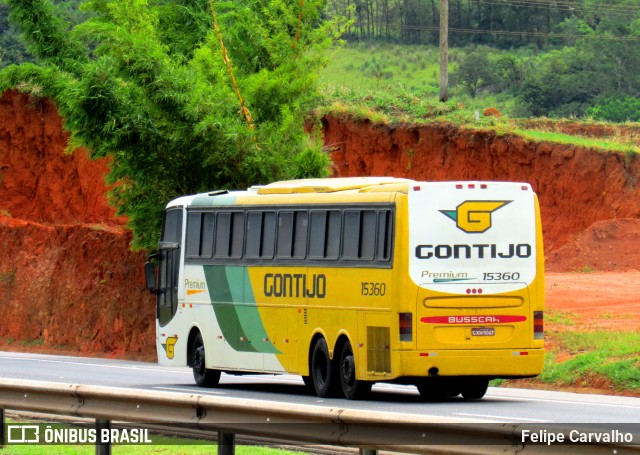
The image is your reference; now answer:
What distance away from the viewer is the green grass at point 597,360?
21500 mm

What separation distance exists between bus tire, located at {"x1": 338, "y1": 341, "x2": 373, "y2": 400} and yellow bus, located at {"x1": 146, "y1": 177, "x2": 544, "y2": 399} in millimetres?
21

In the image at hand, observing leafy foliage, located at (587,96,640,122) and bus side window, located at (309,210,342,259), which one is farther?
leafy foliage, located at (587,96,640,122)

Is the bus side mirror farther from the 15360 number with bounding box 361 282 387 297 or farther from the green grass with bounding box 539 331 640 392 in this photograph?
the green grass with bounding box 539 331 640 392

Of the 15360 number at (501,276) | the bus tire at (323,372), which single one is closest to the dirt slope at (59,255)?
the bus tire at (323,372)

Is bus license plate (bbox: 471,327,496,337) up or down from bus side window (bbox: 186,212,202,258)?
down

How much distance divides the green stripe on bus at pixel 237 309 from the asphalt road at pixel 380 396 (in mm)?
799

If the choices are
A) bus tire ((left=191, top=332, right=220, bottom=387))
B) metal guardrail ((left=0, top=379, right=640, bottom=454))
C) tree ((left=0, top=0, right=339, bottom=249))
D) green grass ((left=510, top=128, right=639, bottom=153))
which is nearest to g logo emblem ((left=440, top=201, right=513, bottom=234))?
bus tire ((left=191, top=332, right=220, bottom=387))

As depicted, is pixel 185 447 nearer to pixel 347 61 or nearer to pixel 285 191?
pixel 285 191

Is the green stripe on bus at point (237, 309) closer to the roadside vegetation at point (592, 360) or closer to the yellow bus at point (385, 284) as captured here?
the yellow bus at point (385, 284)

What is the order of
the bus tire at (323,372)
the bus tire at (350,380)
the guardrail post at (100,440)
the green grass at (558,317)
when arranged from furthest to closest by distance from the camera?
the green grass at (558,317) → the bus tire at (323,372) → the bus tire at (350,380) → the guardrail post at (100,440)

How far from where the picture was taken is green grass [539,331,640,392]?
2150cm

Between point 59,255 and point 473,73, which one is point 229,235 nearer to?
point 59,255

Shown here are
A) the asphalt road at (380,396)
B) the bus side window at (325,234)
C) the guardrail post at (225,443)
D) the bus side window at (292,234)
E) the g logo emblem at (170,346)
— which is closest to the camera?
the guardrail post at (225,443)

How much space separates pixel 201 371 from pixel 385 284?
5859 mm
